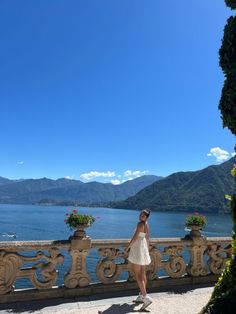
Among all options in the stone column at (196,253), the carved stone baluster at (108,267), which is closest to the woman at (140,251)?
the carved stone baluster at (108,267)

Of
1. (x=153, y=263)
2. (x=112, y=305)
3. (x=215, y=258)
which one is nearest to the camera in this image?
(x=112, y=305)

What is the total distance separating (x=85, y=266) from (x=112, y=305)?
1.16 metres

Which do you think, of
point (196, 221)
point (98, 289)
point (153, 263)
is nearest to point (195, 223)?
point (196, 221)

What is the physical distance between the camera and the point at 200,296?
7.70 metres

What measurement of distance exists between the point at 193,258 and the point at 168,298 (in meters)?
1.82

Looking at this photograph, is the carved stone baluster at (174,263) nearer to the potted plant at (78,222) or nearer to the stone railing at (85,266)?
the stone railing at (85,266)

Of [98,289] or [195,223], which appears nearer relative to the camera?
[98,289]

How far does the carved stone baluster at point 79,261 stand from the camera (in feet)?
25.2

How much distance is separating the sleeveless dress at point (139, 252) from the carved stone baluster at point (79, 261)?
3.45 feet

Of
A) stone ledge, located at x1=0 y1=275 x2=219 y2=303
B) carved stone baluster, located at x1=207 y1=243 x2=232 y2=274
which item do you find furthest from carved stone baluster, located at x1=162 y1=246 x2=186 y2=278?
carved stone baluster, located at x1=207 y1=243 x2=232 y2=274

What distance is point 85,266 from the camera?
7820 mm

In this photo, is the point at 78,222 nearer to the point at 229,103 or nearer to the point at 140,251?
the point at 140,251

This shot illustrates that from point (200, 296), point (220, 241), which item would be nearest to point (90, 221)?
point (200, 296)

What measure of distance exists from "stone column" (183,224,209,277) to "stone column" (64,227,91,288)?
8.94 feet
